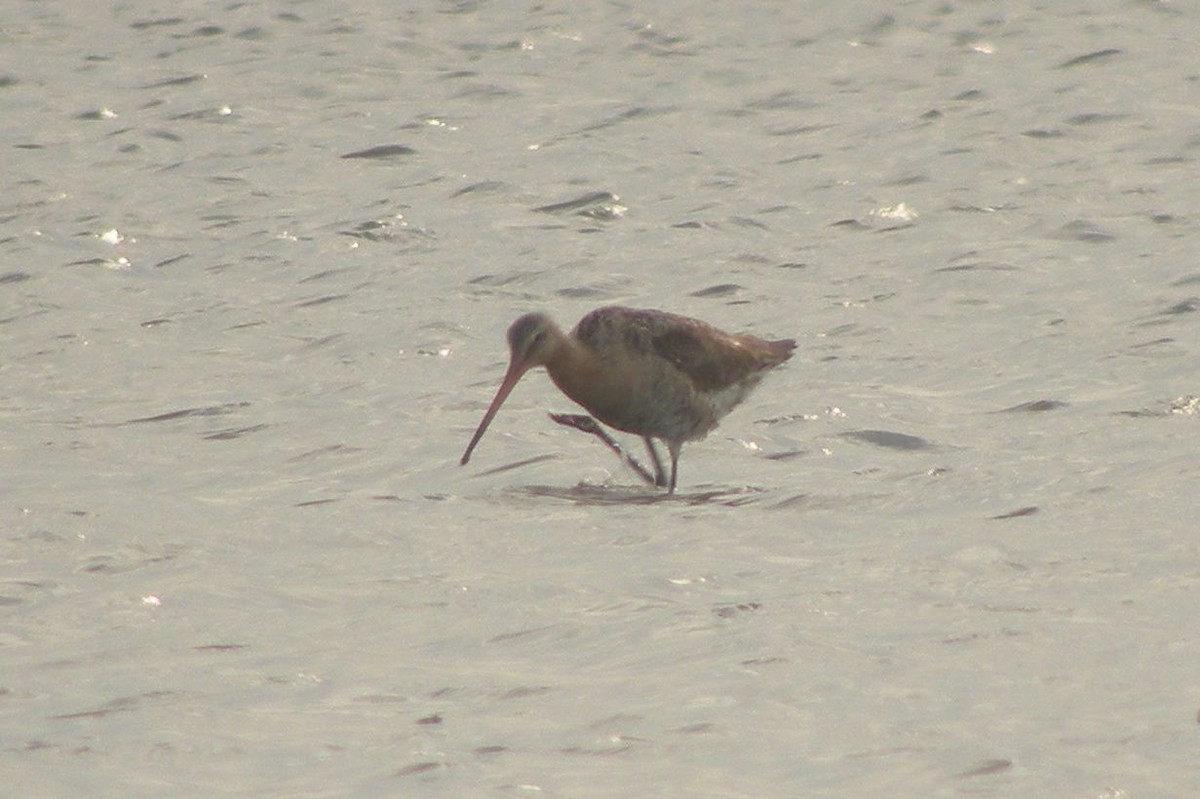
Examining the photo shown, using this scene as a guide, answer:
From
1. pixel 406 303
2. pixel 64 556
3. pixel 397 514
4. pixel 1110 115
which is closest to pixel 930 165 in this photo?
pixel 1110 115

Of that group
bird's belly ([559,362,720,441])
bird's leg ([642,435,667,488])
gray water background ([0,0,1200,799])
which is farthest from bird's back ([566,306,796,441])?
gray water background ([0,0,1200,799])

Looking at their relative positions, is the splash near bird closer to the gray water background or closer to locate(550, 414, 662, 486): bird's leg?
locate(550, 414, 662, 486): bird's leg

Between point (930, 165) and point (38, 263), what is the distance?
612cm

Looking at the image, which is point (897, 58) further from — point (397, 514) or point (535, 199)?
point (397, 514)

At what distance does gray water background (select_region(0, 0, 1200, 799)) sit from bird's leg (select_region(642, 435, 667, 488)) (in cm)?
13

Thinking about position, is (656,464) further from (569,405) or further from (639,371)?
(569,405)

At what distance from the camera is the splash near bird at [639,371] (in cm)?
1057

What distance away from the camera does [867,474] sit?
986cm

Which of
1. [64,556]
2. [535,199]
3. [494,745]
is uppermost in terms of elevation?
[494,745]

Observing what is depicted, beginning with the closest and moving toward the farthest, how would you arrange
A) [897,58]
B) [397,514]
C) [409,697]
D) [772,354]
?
1. [409,697]
2. [397,514]
3. [772,354]
4. [897,58]

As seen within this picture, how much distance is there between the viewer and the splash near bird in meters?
10.6

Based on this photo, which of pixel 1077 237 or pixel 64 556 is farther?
pixel 1077 237

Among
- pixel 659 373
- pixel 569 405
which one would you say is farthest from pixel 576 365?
pixel 569 405

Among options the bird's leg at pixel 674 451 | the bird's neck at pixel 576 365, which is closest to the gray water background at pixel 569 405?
the bird's leg at pixel 674 451
